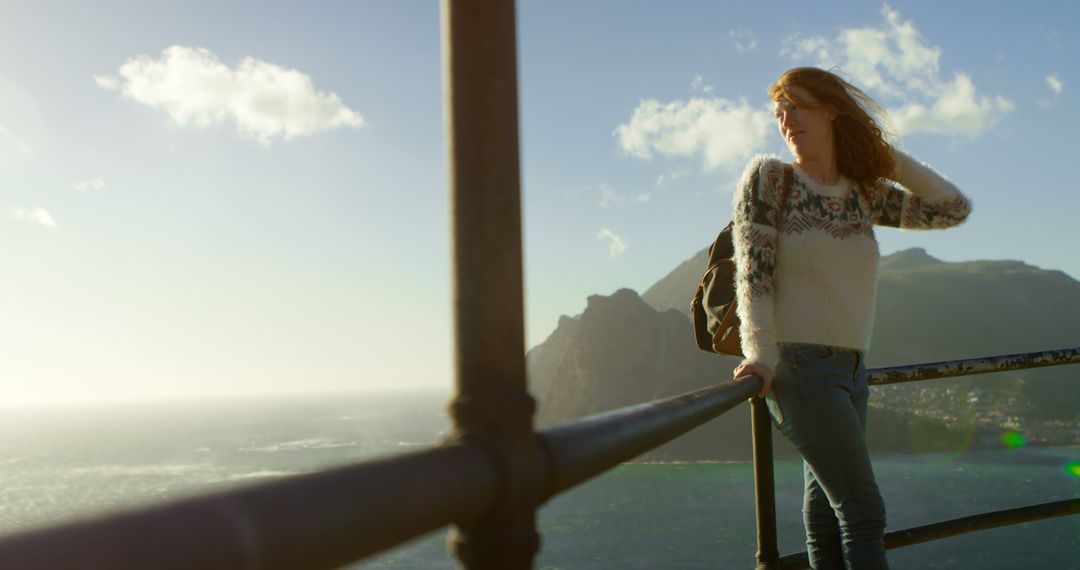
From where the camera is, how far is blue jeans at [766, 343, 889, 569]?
2.32 metres

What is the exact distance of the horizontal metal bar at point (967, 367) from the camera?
272 cm

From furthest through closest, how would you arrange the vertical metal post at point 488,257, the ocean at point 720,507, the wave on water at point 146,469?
the wave on water at point 146,469, the ocean at point 720,507, the vertical metal post at point 488,257

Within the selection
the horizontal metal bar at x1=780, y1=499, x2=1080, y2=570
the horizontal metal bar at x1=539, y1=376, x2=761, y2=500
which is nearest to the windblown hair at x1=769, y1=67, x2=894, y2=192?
the horizontal metal bar at x1=780, y1=499, x2=1080, y2=570

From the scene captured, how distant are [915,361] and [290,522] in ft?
494

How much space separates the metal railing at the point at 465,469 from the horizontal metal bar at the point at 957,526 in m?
1.82

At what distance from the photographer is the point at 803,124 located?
2682 millimetres

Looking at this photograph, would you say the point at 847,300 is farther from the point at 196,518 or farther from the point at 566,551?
the point at 566,551

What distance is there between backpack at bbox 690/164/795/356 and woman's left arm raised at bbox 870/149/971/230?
0.50m

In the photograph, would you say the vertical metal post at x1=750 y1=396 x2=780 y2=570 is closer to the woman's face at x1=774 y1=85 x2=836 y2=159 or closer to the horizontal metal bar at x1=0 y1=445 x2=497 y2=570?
the woman's face at x1=774 y1=85 x2=836 y2=159

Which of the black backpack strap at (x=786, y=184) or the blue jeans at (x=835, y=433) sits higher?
the black backpack strap at (x=786, y=184)

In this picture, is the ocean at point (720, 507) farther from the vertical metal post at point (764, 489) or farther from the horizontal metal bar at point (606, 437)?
the horizontal metal bar at point (606, 437)

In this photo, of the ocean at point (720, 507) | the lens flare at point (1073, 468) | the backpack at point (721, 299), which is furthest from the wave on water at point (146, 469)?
the backpack at point (721, 299)

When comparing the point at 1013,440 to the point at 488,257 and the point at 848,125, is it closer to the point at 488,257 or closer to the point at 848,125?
the point at 848,125

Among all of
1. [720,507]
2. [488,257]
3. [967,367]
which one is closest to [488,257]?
[488,257]
